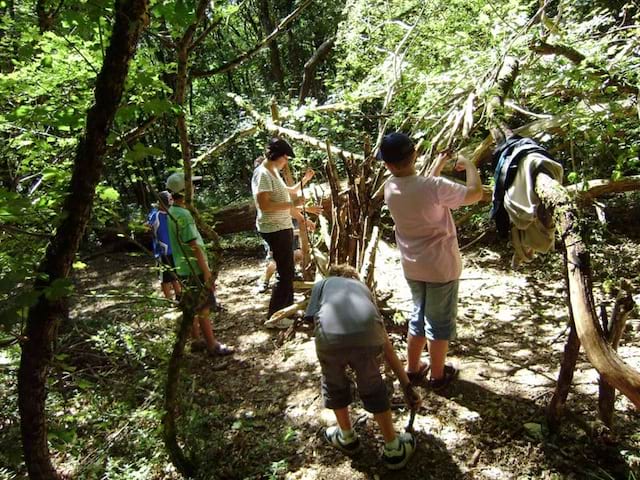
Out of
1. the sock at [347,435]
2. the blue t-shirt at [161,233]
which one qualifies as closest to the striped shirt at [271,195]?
the blue t-shirt at [161,233]

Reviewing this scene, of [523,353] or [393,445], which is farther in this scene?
[523,353]

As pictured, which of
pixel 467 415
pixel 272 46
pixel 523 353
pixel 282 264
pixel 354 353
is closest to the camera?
pixel 354 353

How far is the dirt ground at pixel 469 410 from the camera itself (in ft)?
8.00

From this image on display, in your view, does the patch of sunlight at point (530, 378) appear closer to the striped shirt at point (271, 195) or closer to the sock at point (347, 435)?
the sock at point (347, 435)

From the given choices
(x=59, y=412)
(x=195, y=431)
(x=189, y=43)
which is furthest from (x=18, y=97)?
(x=195, y=431)

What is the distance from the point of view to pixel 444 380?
3125 mm

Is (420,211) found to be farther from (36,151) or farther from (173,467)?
(36,151)

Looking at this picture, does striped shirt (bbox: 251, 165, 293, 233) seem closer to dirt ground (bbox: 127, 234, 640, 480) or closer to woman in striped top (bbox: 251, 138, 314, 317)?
woman in striped top (bbox: 251, 138, 314, 317)

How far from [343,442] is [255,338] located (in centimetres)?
214

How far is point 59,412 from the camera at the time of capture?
363 centimetres

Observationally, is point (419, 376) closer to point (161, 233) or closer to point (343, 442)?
point (343, 442)

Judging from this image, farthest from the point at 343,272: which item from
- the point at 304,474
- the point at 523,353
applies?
the point at 523,353

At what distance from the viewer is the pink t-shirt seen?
2613 millimetres

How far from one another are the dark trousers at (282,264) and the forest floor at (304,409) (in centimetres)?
34
